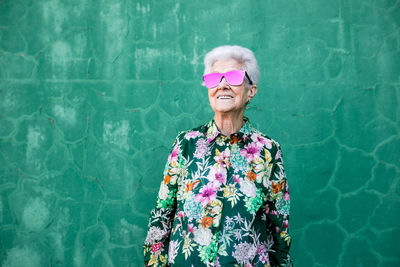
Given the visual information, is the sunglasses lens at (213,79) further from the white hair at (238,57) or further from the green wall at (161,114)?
the green wall at (161,114)

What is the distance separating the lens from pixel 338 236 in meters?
2.55

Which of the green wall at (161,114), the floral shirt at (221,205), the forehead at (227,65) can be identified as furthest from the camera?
the green wall at (161,114)

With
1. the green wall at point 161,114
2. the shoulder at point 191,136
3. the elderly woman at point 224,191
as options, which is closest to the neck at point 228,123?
the elderly woman at point 224,191

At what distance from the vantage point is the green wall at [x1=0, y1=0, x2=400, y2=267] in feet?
8.37

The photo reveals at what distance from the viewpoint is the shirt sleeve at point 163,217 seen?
1.79 m

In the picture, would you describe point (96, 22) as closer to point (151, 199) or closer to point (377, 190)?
point (151, 199)

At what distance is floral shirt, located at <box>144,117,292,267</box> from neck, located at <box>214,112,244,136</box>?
3 cm

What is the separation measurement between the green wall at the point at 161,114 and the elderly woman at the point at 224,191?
2.60 feet

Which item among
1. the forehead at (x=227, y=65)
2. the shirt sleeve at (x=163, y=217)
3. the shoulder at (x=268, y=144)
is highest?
the forehead at (x=227, y=65)

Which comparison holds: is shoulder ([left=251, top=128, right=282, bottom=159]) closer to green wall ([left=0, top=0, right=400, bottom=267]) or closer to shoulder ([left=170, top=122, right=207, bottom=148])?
shoulder ([left=170, top=122, right=207, bottom=148])

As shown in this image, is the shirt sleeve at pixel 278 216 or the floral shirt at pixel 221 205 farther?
the shirt sleeve at pixel 278 216

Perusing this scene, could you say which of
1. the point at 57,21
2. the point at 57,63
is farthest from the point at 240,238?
the point at 57,21

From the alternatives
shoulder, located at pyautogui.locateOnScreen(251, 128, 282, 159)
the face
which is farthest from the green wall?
the face

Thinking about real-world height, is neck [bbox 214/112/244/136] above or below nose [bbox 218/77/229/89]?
below
